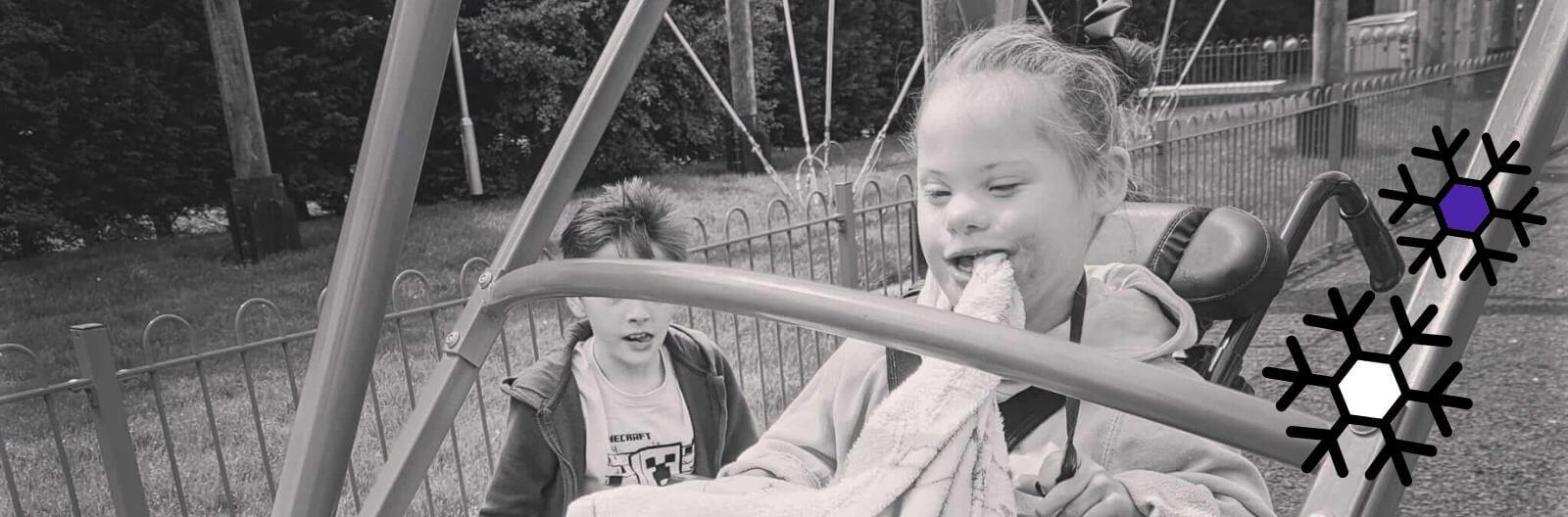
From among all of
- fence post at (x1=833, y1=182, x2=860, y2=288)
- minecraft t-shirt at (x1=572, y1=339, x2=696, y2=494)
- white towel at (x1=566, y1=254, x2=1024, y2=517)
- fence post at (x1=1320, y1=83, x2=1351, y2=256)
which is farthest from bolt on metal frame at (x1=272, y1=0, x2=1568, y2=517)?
fence post at (x1=1320, y1=83, x2=1351, y2=256)

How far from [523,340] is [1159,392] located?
4861 millimetres

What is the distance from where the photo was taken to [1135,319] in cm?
116

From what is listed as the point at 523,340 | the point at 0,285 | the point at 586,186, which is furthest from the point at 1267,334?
the point at 586,186

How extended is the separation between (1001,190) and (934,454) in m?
0.29

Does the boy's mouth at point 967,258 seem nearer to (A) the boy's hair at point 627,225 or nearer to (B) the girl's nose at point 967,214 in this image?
(B) the girl's nose at point 967,214

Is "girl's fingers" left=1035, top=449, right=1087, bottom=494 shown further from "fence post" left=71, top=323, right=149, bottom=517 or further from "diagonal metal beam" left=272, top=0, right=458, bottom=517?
"fence post" left=71, top=323, right=149, bottom=517

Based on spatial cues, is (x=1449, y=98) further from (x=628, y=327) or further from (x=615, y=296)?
(x=615, y=296)

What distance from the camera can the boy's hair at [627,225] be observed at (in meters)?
2.23

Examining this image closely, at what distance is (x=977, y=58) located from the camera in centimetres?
115

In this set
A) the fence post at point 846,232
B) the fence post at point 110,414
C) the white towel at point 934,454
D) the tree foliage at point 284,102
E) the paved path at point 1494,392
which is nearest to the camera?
the white towel at point 934,454

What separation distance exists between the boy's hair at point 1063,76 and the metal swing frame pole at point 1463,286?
1.37 ft

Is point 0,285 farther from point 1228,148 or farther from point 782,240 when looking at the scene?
point 1228,148

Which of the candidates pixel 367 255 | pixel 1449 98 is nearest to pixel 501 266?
pixel 367 255

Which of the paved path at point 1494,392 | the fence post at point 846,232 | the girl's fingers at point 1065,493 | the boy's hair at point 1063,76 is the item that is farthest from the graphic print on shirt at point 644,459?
the fence post at point 846,232
